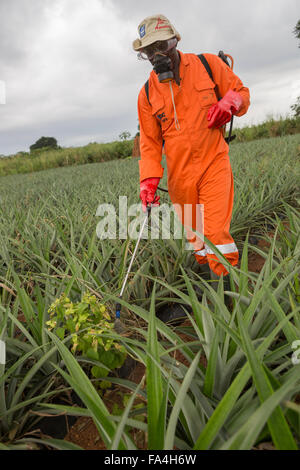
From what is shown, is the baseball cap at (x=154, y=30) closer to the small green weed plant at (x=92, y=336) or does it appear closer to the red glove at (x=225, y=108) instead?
the red glove at (x=225, y=108)

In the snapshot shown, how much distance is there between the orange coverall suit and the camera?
1.86 meters

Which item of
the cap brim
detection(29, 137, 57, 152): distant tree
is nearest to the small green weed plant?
the cap brim

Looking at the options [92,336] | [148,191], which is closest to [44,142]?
[148,191]

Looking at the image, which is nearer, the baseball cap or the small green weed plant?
the small green weed plant

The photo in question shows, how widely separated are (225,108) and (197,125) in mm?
200

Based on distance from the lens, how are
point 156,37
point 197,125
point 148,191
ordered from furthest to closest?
point 148,191
point 197,125
point 156,37

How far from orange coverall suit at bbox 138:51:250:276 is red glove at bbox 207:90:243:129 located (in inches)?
2.9

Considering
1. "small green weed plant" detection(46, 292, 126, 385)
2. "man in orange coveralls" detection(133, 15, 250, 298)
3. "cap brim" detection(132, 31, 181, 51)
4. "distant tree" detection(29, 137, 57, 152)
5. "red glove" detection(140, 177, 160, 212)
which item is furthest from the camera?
"distant tree" detection(29, 137, 57, 152)

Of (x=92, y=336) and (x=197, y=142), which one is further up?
(x=197, y=142)

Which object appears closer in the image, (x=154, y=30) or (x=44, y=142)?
(x=154, y=30)

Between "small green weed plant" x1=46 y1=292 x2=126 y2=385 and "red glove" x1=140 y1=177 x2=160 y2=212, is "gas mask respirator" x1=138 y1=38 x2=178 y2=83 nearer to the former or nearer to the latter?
"red glove" x1=140 y1=177 x2=160 y2=212

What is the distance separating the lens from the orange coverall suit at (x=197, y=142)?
1.86 m

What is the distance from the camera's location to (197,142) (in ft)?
6.18

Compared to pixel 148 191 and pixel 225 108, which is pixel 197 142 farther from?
pixel 148 191
